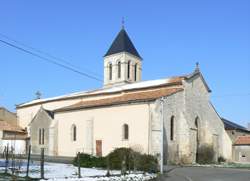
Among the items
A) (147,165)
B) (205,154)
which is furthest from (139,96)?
(147,165)

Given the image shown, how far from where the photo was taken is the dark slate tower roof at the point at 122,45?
209ft

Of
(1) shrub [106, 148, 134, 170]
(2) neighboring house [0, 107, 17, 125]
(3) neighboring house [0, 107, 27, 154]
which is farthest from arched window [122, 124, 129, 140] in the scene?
(2) neighboring house [0, 107, 17, 125]

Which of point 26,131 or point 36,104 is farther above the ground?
point 36,104

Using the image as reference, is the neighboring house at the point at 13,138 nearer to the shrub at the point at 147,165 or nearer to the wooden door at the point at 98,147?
the wooden door at the point at 98,147

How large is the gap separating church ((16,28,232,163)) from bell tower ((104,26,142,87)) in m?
7.48

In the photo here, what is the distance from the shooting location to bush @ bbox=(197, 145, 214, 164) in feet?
152

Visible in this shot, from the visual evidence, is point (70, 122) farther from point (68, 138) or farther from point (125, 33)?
point (125, 33)

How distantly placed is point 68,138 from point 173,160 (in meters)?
13.8

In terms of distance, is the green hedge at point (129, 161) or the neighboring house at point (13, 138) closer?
the green hedge at point (129, 161)

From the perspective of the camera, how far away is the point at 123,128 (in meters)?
43.1

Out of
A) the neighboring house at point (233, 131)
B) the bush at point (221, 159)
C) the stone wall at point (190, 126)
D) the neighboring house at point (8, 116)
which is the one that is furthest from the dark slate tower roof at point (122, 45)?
the bush at point (221, 159)

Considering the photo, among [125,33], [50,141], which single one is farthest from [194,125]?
[125,33]

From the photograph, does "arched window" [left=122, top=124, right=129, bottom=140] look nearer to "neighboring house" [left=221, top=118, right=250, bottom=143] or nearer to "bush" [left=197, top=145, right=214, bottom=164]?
"bush" [left=197, top=145, right=214, bottom=164]

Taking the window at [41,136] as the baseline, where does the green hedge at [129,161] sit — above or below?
below
